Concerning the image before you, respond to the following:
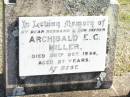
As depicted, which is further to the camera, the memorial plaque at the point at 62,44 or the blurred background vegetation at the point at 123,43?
the blurred background vegetation at the point at 123,43

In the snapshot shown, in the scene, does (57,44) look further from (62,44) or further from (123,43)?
(123,43)

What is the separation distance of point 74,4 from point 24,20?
520 millimetres

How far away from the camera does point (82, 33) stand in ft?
12.7

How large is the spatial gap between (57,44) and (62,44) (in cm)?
5

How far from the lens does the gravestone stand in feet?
12.2

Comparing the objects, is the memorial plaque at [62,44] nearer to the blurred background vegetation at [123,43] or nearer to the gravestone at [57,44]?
the gravestone at [57,44]

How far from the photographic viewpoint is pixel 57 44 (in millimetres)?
3830

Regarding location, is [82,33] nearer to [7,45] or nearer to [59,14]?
[59,14]

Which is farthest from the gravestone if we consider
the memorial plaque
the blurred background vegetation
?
the blurred background vegetation

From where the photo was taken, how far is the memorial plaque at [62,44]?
12.3 ft

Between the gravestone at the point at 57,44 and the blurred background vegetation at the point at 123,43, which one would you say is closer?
the gravestone at the point at 57,44

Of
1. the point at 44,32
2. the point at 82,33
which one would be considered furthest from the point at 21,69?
the point at 82,33

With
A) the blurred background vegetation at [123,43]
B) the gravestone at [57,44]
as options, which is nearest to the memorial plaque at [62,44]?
the gravestone at [57,44]

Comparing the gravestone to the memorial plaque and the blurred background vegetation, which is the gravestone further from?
the blurred background vegetation
